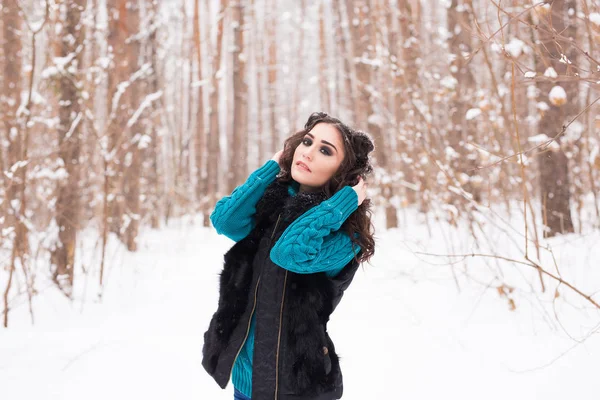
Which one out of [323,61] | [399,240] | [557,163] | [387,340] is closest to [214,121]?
[323,61]

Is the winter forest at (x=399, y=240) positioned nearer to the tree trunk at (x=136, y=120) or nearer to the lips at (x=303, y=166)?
the tree trunk at (x=136, y=120)

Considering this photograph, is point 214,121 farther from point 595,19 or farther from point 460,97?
point 595,19

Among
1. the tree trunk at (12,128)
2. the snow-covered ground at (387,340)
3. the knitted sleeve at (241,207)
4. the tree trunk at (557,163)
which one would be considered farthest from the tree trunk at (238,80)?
the knitted sleeve at (241,207)

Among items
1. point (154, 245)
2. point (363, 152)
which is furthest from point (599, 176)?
point (154, 245)

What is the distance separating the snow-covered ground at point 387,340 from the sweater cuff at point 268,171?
3.69ft

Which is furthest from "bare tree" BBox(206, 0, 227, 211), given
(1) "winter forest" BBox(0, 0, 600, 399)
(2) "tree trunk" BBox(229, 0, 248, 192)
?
(1) "winter forest" BBox(0, 0, 600, 399)

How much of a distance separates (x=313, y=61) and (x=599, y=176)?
18603mm

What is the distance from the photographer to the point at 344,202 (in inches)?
58.4

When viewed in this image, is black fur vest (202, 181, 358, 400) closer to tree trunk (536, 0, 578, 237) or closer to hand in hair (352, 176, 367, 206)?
hand in hair (352, 176, 367, 206)

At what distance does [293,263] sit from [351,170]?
18.0 inches

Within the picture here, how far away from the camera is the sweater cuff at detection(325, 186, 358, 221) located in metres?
1.46

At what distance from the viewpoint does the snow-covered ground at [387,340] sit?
2826 mm

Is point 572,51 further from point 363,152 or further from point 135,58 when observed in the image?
point 135,58

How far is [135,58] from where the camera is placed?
6.78 m
